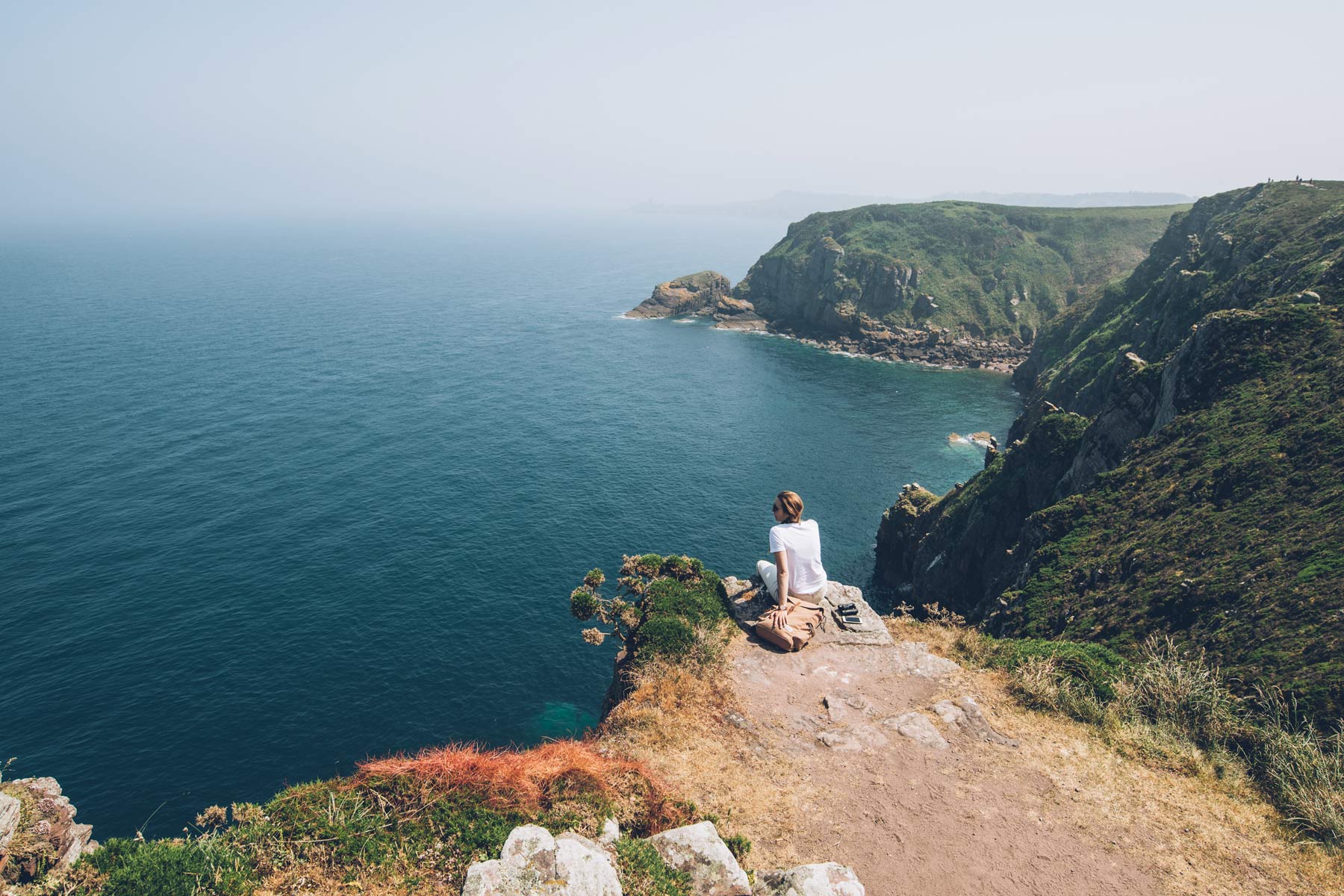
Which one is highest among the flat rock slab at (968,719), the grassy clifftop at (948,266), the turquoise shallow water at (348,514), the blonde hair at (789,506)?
the grassy clifftop at (948,266)

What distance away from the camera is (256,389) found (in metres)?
93.1

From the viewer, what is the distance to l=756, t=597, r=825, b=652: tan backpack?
16.7 m

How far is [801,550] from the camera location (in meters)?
15.4

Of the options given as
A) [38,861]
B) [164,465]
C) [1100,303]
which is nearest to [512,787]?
[38,861]

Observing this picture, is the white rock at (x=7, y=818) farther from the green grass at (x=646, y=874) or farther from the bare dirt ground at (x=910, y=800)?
the bare dirt ground at (x=910, y=800)

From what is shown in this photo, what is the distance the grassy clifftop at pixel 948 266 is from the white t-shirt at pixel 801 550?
133226 millimetres

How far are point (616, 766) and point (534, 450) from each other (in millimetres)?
69717

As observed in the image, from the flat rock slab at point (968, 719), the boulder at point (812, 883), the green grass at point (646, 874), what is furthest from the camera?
the flat rock slab at point (968, 719)

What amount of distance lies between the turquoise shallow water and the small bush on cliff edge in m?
23.9

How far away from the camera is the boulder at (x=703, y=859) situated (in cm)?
952

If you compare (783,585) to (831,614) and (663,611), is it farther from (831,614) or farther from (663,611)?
(663,611)

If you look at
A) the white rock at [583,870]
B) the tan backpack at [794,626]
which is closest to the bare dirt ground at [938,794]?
the tan backpack at [794,626]

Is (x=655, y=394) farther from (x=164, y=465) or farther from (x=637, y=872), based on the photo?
(x=637, y=872)

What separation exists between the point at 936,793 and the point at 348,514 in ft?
202
